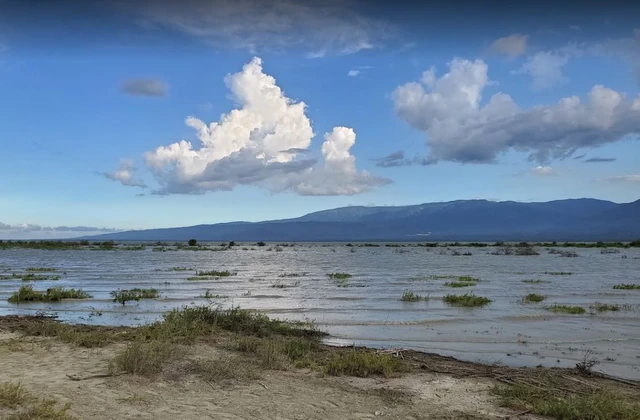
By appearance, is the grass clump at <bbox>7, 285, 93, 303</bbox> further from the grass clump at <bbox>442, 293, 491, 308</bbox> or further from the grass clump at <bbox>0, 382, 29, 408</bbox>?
the grass clump at <bbox>442, 293, 491, 308</bbox>

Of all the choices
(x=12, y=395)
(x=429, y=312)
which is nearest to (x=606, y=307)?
(x=429, y=312)

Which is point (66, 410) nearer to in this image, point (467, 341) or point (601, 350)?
point (467, 341)

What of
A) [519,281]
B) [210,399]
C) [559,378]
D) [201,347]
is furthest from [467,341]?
[519,281]

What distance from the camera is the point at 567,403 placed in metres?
8.38

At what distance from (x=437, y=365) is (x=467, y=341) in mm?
4708

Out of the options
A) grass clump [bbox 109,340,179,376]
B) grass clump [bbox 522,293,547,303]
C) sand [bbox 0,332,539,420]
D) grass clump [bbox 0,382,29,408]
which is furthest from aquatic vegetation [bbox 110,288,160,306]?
grass clump [bbox 522,293,547,303]

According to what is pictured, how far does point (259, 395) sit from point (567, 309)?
17.3 metres

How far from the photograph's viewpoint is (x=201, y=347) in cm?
1298

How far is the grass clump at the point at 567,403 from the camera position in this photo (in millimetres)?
7984

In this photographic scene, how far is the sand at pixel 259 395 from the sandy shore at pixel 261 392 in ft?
0.05

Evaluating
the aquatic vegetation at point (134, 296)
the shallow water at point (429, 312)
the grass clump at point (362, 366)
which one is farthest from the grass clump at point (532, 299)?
the aquatic vegetation at point (134, 296)

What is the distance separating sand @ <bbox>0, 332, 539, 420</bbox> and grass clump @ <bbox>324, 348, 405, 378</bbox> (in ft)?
0.94

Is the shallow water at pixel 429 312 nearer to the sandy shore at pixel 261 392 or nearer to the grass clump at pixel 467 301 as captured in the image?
the grass clump at pixel 467 301

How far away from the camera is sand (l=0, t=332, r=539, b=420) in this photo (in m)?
8.25
